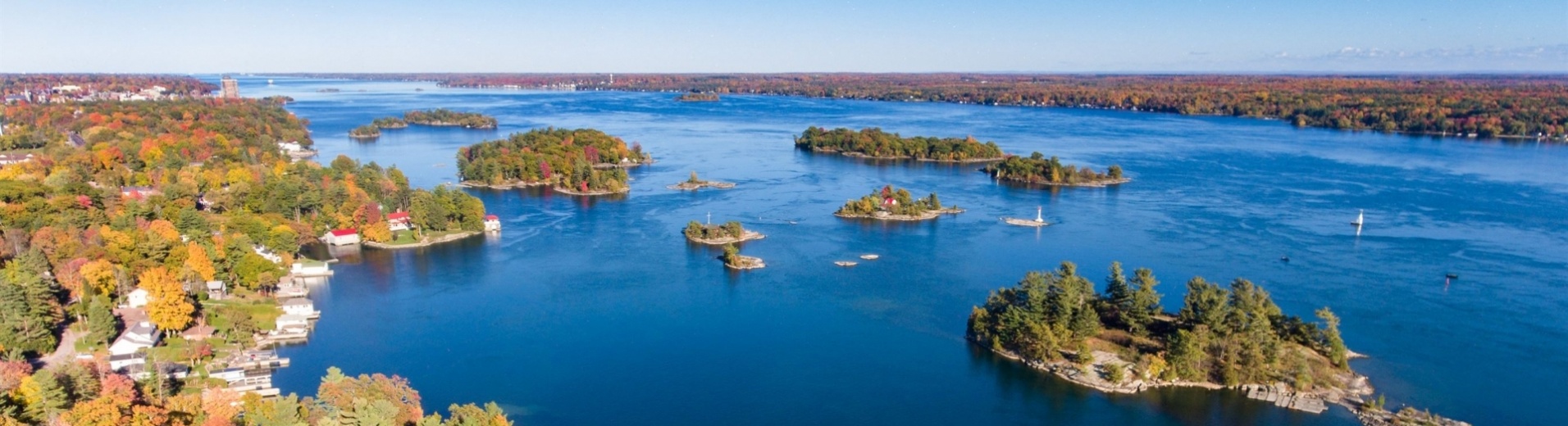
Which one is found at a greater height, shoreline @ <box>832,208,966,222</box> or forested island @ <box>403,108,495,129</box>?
forested island @ <box>403,108,495,129</box>

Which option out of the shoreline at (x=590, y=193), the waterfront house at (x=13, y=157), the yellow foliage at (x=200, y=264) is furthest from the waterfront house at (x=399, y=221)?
the waterfront house at (x=13, y=157)

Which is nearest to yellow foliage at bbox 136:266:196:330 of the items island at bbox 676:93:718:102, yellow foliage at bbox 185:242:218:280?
yellow foliage at bbox 185:242:218:280

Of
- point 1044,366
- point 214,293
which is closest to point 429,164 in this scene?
point 214,293

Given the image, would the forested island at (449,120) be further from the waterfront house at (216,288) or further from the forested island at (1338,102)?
the forested island at (1338,102)

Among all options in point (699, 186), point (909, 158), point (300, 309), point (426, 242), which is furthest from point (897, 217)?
point (909, 158)

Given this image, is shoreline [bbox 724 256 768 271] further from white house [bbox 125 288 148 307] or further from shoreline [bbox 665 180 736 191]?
shoreline [bbox 665 180 736 191]

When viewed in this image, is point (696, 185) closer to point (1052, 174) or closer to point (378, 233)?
point (378, 233)
